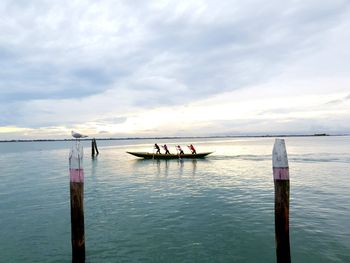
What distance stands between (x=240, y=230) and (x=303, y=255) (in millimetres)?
2410

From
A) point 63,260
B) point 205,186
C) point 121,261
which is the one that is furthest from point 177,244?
point 205,186

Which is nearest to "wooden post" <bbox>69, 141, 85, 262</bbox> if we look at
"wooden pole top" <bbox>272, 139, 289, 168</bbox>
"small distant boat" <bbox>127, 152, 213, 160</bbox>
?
"wooden pole top" <bbox>272, 139, 289, 168</bbox>

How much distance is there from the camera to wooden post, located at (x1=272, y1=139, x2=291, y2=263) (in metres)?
→ 6.51

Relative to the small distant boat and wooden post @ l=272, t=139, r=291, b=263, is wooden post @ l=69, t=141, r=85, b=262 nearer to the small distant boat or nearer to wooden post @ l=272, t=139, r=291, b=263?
wooden post @ l=272, t=139, r=291, b=263

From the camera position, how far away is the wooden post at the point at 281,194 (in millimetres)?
6512

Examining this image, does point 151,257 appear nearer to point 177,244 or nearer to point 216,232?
point 177,244

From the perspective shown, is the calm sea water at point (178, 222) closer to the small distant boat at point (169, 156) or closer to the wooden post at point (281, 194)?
the wooden post at point (281, 194)

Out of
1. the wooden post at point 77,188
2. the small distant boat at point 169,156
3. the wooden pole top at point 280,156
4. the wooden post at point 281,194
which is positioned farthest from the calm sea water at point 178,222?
the small distant boat at point 169,156

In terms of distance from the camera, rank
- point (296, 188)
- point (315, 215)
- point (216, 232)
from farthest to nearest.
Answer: point (296, 188)
point (315, 215)
point (216, 232)

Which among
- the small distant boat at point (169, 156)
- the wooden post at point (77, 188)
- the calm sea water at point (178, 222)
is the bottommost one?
the calm sea water at point (178, 222)

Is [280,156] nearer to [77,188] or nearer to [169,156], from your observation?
[77,188]

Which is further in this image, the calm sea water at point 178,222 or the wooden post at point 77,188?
the calm sea water at point 178,222

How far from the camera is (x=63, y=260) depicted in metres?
8.41

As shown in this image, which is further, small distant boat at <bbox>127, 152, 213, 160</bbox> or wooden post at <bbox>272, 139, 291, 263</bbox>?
small distant boat at <bbox>127, 152, 213, 160</bbox>
